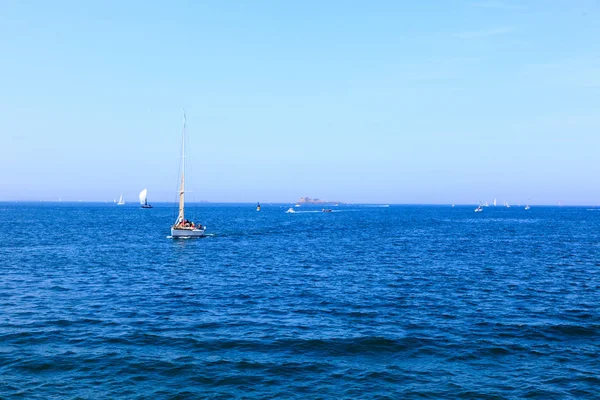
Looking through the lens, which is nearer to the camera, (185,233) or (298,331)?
(298,331)

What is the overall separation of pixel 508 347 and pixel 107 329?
75.0 feet

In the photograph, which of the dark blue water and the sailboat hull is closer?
the dark blue water

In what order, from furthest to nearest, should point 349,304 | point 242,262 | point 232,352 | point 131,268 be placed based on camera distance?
point 242,262, point 131,268, point 349,304, point 232,352

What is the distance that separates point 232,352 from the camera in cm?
2414

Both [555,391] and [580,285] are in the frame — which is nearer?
[555,391]

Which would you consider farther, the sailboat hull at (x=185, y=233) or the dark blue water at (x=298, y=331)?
the sailboat hull at (x=185, y=233)

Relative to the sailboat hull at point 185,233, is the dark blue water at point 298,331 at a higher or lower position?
lower

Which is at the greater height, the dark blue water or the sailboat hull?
the sailboat hull

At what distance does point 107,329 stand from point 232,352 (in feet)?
29.1

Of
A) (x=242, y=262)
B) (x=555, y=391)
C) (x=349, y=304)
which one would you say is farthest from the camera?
(x=242, y=262)

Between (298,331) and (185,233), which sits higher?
(185,233)

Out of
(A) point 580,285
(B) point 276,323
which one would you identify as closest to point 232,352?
(B) point 276,323

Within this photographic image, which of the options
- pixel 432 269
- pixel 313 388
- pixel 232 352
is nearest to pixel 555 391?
pixel 313 388

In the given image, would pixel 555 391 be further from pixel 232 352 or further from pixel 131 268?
pixel 131 268
